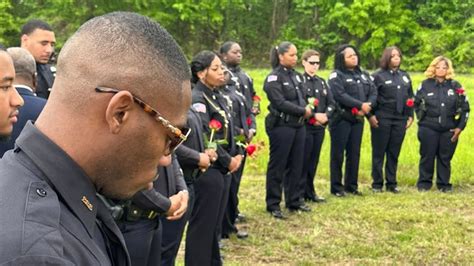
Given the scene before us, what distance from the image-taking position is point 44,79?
5.54 m

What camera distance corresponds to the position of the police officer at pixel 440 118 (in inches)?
348

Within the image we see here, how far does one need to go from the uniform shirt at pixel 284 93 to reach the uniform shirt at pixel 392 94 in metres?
1.78

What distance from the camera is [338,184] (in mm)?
8734

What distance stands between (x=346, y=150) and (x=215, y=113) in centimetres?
400

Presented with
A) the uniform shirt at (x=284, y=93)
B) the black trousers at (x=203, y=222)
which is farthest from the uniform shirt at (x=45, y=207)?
the uniform shirt at (x=284, y=93)

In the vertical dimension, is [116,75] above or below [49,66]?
above

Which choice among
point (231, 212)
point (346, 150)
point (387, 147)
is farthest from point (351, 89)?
point (231, 212)

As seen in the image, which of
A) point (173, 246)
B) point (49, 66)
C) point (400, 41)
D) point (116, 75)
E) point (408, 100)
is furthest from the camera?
point (400, 41)

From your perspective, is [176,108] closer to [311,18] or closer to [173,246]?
[173,246]

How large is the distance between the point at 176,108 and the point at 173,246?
2961 mm

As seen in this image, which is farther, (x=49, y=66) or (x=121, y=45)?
(x=49, y=66)

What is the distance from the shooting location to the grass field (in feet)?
19.7

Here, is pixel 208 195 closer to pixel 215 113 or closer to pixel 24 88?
pixel 215 113

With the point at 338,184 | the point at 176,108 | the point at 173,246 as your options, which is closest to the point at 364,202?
the point at 338,184
